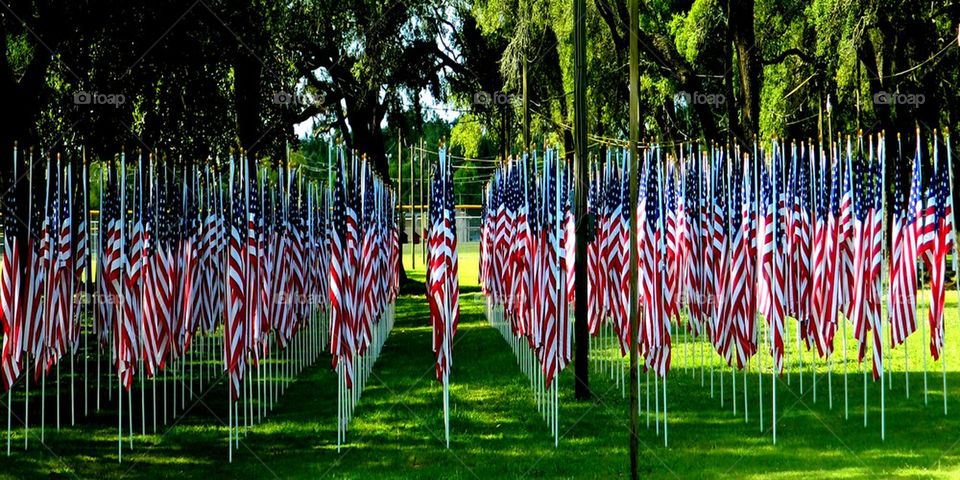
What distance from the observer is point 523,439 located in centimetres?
1286

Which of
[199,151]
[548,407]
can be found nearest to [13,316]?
[548,407]

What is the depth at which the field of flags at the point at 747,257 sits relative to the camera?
13.3 meters

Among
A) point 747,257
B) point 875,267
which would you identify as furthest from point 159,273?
point 875,267

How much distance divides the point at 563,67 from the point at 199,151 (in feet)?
33.2

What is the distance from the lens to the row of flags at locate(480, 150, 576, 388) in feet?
45.1

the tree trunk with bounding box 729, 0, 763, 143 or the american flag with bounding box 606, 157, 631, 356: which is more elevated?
the tree trunk with bounding box 729, 0, 763, 143

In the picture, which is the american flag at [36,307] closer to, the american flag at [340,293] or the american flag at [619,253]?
the american flag at [340,293]

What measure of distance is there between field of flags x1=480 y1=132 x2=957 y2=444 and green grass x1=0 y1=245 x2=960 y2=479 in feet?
1.40

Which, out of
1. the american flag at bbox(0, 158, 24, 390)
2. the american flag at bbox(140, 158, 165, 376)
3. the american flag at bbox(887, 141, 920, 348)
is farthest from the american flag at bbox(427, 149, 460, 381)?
the american flag at bbox(887, 141, 920, 348)

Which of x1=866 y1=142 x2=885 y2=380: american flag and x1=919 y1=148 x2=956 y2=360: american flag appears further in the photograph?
x1=866 y1=142 x2=885 y2=380: american flag

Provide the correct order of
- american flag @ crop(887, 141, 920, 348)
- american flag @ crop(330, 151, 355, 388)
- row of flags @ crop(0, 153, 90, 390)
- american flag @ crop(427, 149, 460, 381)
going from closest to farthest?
american flag @ crop(427, 149, 460, 381), american flag @ crop(330, 151, 355, 388), american flag @ crop(887, 141, 920, 348), row of flags @ crop(0, 153, 90, 390)

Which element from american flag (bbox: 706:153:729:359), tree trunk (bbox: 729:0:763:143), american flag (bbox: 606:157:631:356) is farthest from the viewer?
tree trunk (bbox: 729:0:763:143)

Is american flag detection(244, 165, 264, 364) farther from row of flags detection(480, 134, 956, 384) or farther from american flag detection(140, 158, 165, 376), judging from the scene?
row of flags detection(480, 134, 956, 384)

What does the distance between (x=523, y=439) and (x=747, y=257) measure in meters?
3.90
